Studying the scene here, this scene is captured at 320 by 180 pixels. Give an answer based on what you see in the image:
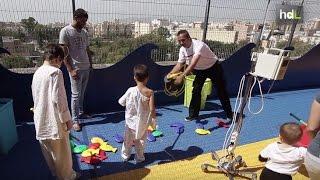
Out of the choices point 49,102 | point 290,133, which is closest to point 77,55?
point 49,102

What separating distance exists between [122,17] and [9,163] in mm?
2917

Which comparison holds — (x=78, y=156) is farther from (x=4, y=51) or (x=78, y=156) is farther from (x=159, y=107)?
(x=159, y=107)

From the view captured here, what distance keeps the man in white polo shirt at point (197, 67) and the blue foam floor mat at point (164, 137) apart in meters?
0.35

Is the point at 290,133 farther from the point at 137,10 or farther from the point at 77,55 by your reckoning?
the point at 137,10

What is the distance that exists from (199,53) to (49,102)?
106 inches

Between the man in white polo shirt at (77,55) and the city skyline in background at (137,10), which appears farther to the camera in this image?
the city skyline in background at (137,10)

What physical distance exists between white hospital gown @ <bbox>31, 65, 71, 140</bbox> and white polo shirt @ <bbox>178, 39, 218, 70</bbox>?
257cm

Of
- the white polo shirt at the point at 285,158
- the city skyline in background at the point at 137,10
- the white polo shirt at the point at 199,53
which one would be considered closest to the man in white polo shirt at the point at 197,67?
the white polo shirt at the point at 199,53

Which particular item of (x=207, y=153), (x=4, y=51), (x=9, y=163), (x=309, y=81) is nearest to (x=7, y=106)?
(x=9, y=163)

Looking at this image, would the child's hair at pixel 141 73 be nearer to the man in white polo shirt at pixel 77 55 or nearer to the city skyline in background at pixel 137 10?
the man in white polo shirt at pixel 77 55

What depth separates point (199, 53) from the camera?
16.7ft

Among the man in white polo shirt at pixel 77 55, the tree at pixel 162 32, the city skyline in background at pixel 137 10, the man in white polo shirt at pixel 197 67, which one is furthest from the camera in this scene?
the tree at pixel 162 32

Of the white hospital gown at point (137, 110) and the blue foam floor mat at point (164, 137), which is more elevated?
the white hospital gown at point (137, 110)

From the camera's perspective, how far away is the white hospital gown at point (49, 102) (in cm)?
303
